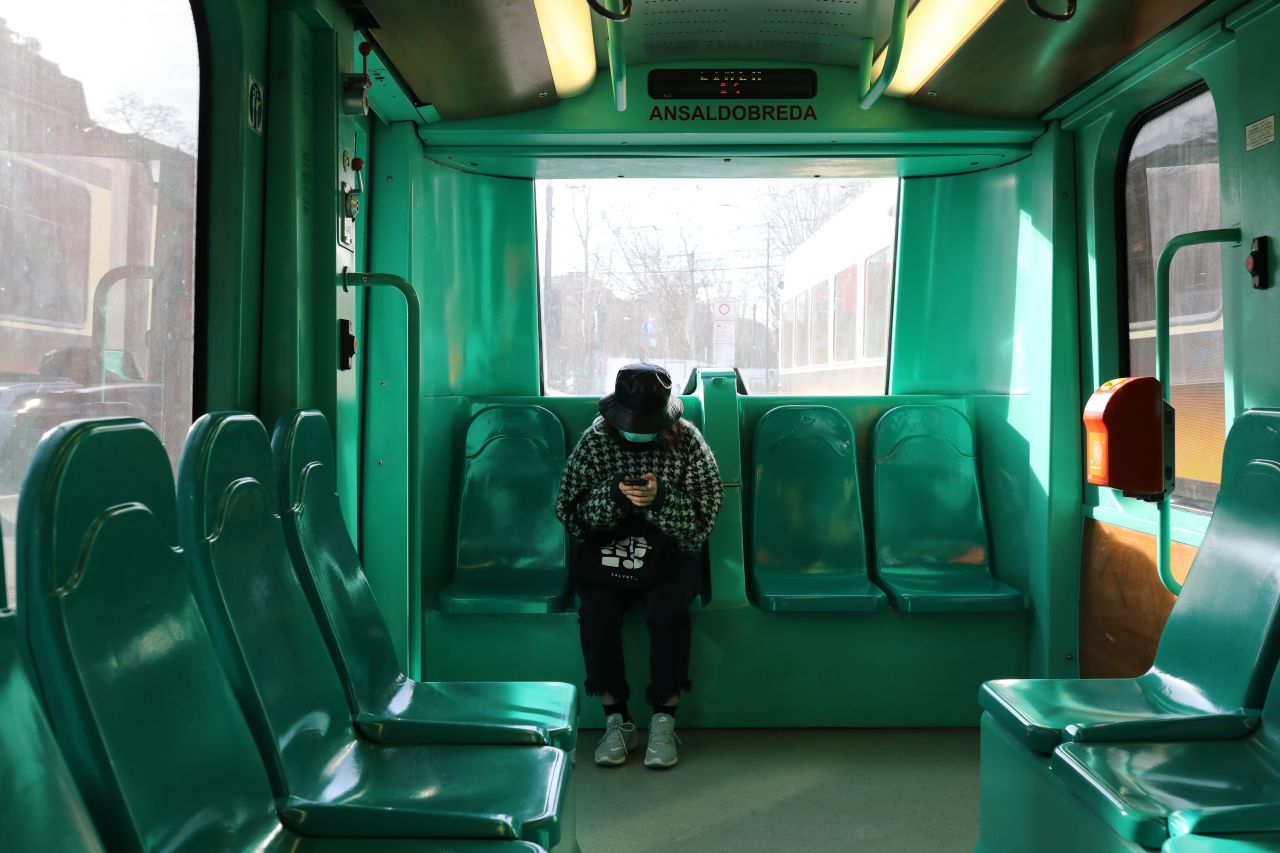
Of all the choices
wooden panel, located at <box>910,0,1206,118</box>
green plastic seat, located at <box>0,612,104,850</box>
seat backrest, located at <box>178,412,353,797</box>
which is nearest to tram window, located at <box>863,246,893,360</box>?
wooden panel, located at <box>910,0,1206,118</box>

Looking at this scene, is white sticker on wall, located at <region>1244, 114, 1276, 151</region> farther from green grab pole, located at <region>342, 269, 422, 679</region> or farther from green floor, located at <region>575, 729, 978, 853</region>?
green grab pole, located at <region>342, 269, 422, 679</region>

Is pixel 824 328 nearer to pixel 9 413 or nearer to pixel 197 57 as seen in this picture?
pixel 197 57

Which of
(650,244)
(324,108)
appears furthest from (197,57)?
(650,244)

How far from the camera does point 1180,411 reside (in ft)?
10.9

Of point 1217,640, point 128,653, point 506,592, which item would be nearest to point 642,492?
point 506,592

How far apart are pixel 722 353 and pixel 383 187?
180 cm

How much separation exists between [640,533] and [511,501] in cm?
70

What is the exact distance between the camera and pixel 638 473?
12.3 feet

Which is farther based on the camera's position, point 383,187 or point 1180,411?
point 383,187

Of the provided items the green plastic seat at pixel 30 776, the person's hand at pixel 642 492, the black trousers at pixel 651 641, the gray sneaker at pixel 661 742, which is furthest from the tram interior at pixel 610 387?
the person's hand at pixel 642 492

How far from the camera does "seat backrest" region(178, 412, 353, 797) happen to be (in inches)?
67.3

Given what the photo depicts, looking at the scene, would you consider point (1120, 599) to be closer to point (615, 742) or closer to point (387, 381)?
point (615, 742)

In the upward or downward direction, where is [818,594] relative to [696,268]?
downward

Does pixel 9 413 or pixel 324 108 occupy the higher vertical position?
pixel 324 108
